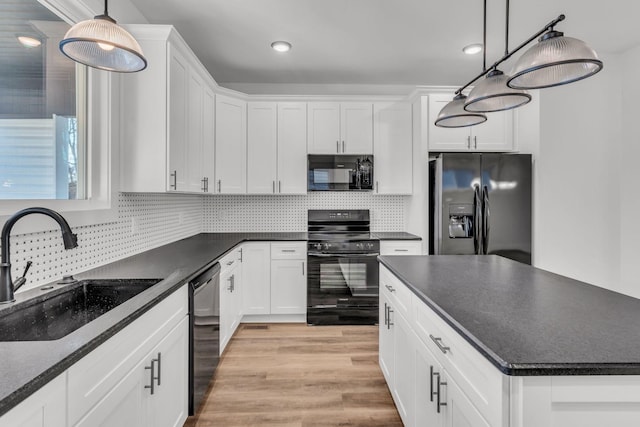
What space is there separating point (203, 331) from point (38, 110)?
1504 millimetres

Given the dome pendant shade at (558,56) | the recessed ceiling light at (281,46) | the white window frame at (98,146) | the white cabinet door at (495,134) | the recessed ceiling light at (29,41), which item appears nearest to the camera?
the dome pendant shade at (558,56)

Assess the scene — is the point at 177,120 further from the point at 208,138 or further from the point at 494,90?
the point at 494,90

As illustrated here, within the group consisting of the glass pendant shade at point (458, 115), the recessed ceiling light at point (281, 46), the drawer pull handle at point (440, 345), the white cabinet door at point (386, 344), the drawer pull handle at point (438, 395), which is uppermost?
the recessed ceiling light at point (281, 46)

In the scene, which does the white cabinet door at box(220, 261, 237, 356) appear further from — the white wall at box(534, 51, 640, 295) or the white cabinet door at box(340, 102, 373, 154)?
the white wall at box(534, 51, 640, 295)

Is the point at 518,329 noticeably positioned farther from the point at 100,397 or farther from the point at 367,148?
the point at 367,148

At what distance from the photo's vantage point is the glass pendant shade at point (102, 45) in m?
1.25

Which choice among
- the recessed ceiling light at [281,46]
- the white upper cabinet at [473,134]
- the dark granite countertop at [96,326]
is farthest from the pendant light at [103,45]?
the white upper cabinet at [473,134]

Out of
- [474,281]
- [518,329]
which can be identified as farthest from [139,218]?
[518,329]

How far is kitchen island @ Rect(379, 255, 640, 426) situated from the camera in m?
0.86

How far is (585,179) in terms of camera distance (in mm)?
3568

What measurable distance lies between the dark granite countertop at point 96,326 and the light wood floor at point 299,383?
91 centimetres

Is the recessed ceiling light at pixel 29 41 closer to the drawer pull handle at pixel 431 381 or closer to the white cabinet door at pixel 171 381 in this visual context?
the white cabinet door at pixel 171 381

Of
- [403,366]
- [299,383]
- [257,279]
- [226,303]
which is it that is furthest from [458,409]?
[257,279]

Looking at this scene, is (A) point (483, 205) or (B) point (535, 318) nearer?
(B) point (535, 318)
